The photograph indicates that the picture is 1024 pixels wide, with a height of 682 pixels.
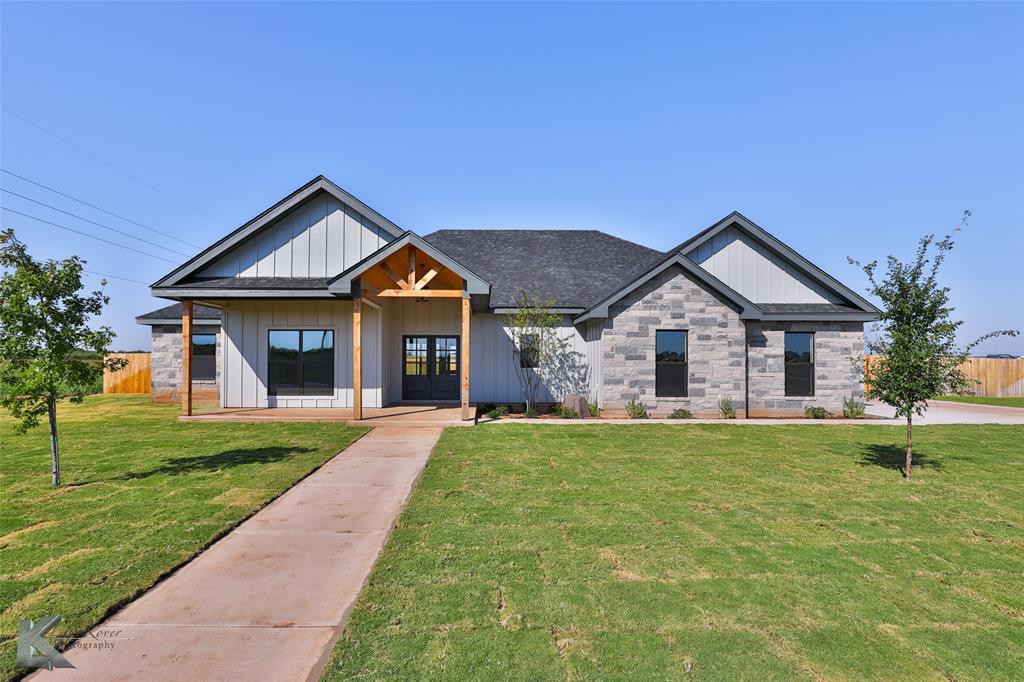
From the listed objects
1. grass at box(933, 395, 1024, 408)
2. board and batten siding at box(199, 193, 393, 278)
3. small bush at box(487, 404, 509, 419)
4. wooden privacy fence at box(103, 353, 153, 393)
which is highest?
board and batten siding at box(199, 193, 393, 278)

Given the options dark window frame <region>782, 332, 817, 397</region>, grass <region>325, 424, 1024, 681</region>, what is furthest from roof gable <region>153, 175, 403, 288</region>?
dark window frame <region>782, 332, 817, 397</region>

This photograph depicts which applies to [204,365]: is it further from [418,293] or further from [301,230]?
[418,293]

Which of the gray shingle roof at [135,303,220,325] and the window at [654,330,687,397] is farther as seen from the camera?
the gray shingle roof at [135,303,220,325]

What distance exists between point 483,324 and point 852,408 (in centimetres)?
1221

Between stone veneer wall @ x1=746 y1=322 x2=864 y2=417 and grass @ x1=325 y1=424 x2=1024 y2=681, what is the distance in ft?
23.3

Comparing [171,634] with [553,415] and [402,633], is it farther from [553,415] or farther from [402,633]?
[553,415]

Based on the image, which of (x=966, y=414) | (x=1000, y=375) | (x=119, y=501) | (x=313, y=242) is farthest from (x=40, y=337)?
(x=1000, y=375)

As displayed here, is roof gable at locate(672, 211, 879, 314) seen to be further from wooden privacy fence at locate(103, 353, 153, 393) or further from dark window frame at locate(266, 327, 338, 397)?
wooden privacy fence at locate(103, 353, 153, 393)

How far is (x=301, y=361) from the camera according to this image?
1530 cm

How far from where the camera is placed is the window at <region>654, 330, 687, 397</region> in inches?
578

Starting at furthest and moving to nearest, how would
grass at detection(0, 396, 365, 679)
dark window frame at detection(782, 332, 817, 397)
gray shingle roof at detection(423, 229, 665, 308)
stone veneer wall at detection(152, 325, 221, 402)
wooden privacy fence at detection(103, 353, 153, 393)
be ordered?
wooden privacy fence at detection(103, 353, 153, 393) → stone veneer wall at detection(152, 325, 221, 402) → gray shingle roof at detection(423, 229, 665, 308) → dark window frame at detection(782, 332, 817, 397) → grass at detection(0, 396, 365, 679)

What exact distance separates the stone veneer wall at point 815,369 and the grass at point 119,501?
40.9ft

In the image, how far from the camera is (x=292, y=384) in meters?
15.2

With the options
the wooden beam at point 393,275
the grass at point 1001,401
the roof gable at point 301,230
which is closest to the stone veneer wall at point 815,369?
the grass at point 1001,401
